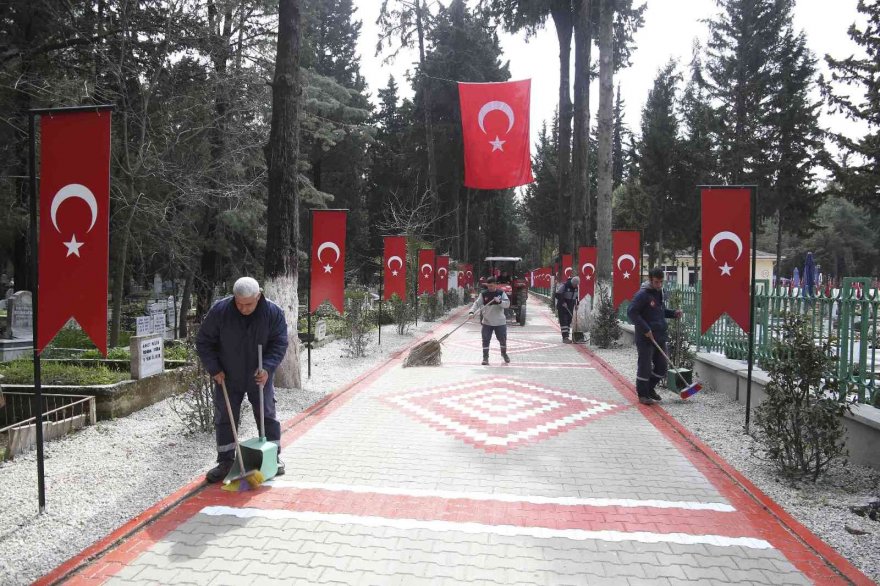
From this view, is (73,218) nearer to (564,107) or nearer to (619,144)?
(564,107)

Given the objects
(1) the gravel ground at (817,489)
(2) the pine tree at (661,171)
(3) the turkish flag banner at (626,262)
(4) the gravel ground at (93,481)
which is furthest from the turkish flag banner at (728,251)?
(2) the pine tree at (661,171)

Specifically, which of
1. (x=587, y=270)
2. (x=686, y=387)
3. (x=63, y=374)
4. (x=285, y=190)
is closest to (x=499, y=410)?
(x=686, y=387)

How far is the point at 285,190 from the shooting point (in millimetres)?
8805

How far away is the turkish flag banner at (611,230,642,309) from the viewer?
554 inches

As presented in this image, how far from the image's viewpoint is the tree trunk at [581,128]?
18.8 m

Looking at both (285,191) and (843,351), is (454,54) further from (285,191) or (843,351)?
(843,351)

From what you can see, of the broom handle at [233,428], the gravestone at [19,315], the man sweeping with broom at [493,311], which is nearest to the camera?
the broom handle at [233,428]

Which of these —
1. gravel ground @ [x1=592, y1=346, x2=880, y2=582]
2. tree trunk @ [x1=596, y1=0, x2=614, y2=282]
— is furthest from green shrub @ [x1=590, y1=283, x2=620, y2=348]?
gravel ground @ [x1=592, y1=346, x2=880, y2=582]

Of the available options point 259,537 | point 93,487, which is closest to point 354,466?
point 259,537

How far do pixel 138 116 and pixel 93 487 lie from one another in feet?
29.7

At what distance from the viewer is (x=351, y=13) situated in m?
45.2

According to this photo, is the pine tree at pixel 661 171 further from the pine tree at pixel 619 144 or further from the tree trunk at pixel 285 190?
the tree trunk at pixel 285 190

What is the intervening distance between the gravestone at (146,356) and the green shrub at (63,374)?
0.80ft

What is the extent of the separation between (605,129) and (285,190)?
1119 centimetres
